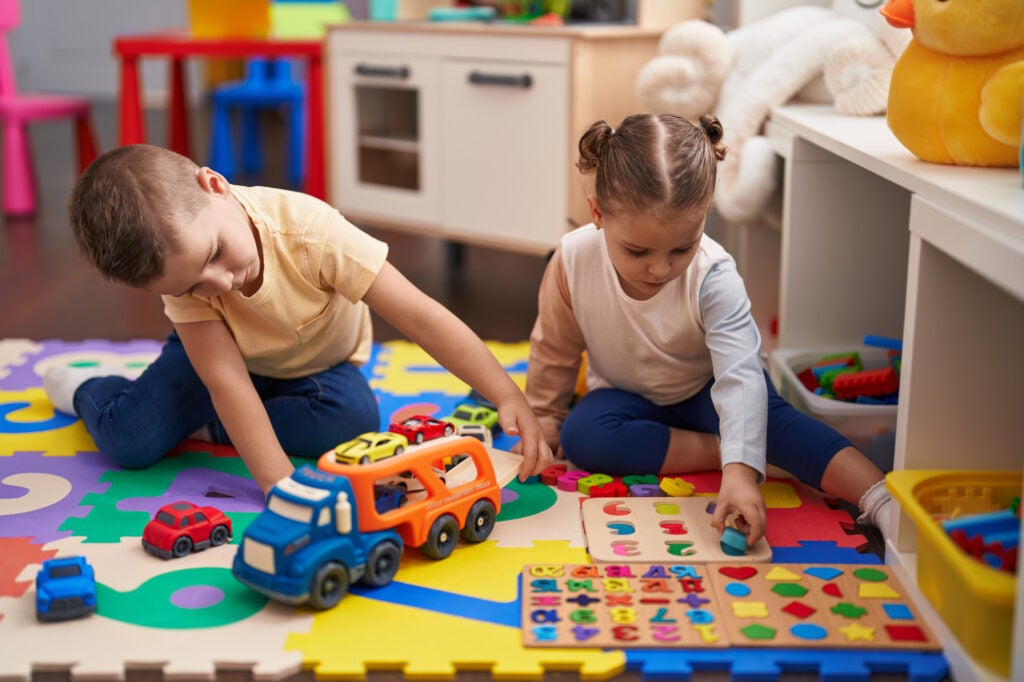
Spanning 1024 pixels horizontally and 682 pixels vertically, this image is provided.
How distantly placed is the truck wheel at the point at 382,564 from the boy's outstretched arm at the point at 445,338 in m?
0.21

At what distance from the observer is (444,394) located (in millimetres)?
1604

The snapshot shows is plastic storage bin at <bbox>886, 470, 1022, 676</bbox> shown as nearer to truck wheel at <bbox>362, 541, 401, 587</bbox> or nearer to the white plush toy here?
truck wheel at <bbox>362, 541, 401, 587</bbox>

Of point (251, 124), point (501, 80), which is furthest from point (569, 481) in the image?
point (251, 124)

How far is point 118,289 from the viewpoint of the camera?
230 cm

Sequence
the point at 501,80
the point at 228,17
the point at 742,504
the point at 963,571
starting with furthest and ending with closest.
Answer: the point at 228,17
the point at 501,80
the point at 742,504
the point at 963,571

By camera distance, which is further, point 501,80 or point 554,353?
point 501,80

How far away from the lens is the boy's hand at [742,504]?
3.47 feet

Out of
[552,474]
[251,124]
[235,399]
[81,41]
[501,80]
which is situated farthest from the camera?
[81,41]

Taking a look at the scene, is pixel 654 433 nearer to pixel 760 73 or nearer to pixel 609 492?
pixel 609 492

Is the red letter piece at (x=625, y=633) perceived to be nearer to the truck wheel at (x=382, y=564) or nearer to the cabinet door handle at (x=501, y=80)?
the truck wheel at (x=382, y=564)

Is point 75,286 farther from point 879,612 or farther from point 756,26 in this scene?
point 879,612

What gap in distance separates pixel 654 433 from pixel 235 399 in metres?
0.47

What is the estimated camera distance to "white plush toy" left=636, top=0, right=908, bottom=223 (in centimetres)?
153

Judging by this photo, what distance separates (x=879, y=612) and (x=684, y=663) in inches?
7.7
